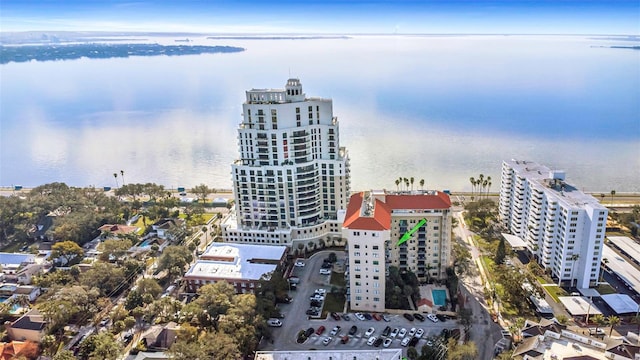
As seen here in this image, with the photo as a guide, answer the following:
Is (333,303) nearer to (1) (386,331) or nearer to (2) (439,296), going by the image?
(1) (386,331)

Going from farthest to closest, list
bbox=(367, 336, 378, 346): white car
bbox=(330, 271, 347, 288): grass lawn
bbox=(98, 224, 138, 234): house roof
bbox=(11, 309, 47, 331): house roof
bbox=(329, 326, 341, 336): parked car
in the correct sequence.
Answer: bbox=(98, 224, 138, 234): house roof, bbox=(330, 271, 347, 288): grass lawn, bbox=(329, 326, 341, 336): parked car, bbox=(11, 309, 47, 331): house roof, bbox=(367, 336, 378, 346): white car

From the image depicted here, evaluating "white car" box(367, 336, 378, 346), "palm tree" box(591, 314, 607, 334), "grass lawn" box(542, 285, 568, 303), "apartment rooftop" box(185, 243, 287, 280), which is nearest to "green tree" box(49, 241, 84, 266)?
"apartment rooftop" box(185, 243, 287, 280)

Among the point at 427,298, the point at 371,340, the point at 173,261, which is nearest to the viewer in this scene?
the point at 371,340

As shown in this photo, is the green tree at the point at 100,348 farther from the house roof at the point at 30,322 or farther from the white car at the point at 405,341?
the white car at the point at 405,341

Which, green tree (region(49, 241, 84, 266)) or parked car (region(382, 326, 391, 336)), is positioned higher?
green tree (region(49, 241, 84, 266))

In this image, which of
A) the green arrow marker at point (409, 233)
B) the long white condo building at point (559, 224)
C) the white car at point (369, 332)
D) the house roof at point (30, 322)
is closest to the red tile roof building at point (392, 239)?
the green arrow marker at point (409, 233)

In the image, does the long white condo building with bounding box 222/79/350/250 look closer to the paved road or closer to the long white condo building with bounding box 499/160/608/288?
the paved road

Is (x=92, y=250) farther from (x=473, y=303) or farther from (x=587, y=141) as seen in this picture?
(x=587, y=141)

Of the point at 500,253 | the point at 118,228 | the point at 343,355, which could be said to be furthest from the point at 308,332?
the point at 118,228
